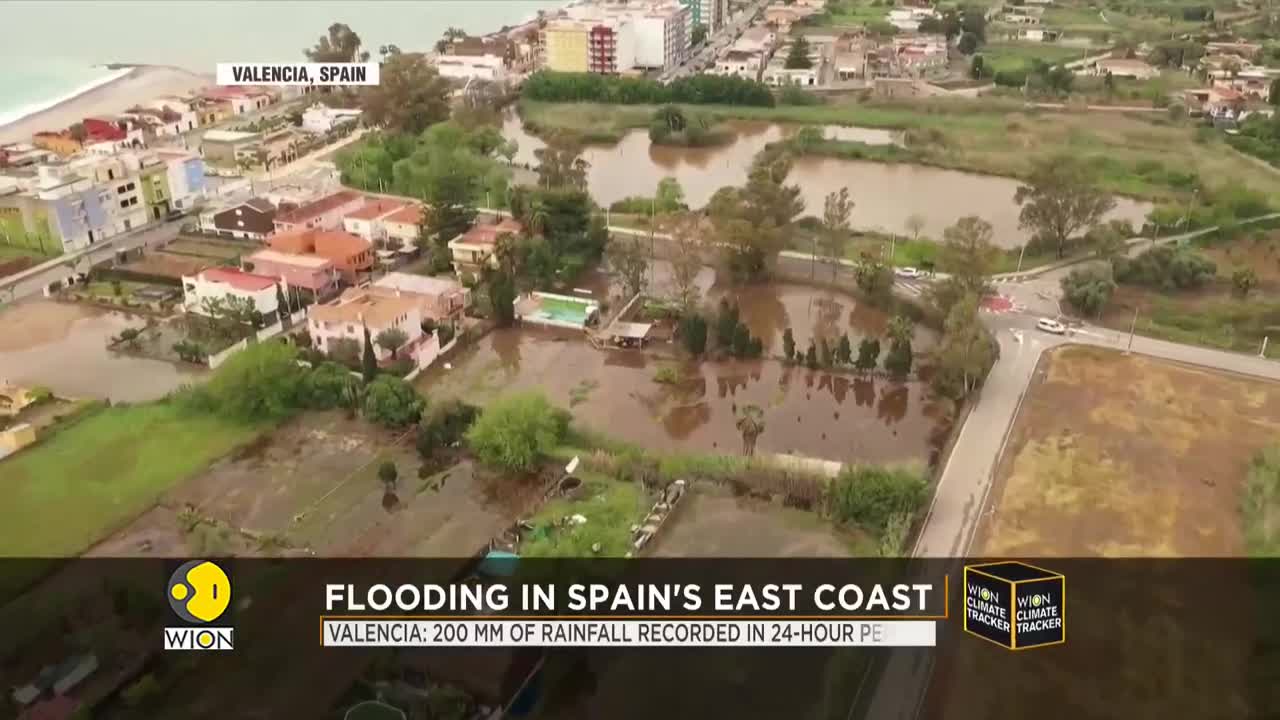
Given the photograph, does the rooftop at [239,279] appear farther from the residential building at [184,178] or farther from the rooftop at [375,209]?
the residential building at [184,178]

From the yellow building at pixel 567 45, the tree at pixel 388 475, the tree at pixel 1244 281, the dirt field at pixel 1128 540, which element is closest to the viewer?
the dirt field at pixel 1128 540

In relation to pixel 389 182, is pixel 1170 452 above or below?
below

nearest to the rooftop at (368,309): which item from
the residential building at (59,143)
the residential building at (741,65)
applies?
the residential building at (59,143)

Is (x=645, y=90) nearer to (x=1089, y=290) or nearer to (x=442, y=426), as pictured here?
(x=1089, y=290)

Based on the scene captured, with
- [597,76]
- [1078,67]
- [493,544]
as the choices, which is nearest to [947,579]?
[493,544]

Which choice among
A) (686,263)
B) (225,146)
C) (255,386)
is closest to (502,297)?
(686,263)

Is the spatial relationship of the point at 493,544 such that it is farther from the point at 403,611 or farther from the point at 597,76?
the point at 597,76

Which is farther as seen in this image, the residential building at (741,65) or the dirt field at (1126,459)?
the residential building at (741,65)
